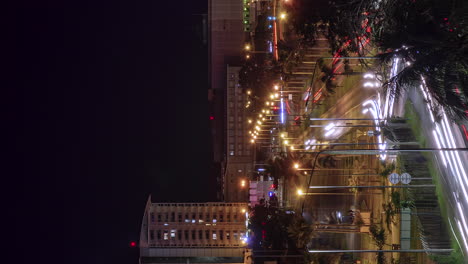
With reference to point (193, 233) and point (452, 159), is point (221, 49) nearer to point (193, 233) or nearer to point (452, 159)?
point (193, 233)

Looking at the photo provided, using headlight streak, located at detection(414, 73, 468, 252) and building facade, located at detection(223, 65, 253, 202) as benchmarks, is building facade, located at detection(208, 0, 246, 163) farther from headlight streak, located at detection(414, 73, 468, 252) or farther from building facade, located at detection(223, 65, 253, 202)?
headlight streak, located at detection(414, 73, 468, 252)

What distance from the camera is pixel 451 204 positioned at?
9.29 m

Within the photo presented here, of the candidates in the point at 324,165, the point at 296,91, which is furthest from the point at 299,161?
the point at 296,91

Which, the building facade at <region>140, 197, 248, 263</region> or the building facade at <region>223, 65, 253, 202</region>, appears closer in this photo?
the building facade at <region>140, 197, 248, 263</region>

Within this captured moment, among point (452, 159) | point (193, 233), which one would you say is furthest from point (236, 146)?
point (452, 159)

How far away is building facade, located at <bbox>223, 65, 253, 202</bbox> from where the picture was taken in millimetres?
40500

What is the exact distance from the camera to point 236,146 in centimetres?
4162

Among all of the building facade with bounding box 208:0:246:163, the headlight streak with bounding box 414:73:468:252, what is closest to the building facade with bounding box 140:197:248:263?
the building facade with bounding box 208:0:246:163

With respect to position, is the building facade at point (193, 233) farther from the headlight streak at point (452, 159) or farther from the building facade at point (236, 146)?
the headlight streak at point (452, 159)

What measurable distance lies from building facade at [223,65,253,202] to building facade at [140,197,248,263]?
1917 mm

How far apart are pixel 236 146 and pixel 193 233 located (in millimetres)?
9628

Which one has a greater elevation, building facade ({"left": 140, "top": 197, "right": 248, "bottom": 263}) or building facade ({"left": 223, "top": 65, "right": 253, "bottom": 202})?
building facade ({"left": 223, "top": 65, "right": 253, "bottom": 202})

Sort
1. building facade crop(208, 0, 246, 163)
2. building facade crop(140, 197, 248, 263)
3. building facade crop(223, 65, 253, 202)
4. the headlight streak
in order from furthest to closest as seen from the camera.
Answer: building facade crop(223, 65, 253, 202)
building facade crop(208, 0, 246, 163)
building facade crop(140, 197, 248, 263)
the headlight streak

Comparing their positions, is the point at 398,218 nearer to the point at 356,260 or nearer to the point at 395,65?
the point at 356,260
